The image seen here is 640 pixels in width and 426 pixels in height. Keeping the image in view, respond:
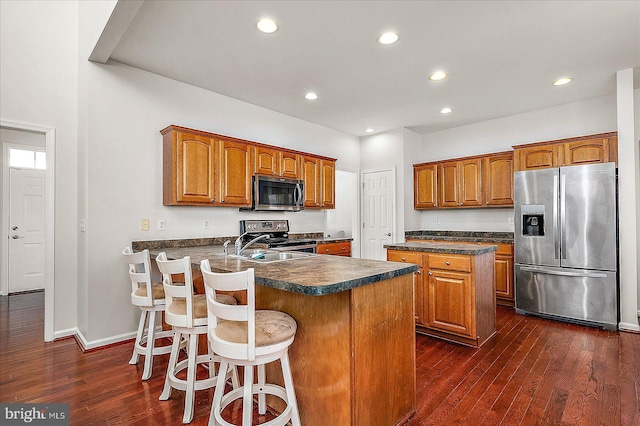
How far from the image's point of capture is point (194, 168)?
136 inches

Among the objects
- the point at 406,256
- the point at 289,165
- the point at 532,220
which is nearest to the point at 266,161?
the point at 289,165

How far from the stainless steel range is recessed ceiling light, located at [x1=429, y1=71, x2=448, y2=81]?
8.41 ft

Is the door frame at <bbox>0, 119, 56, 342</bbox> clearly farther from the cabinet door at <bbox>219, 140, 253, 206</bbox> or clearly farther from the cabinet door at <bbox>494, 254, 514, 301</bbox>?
the cabinet door at <bbox>494, 254, 514, 301</bbox>

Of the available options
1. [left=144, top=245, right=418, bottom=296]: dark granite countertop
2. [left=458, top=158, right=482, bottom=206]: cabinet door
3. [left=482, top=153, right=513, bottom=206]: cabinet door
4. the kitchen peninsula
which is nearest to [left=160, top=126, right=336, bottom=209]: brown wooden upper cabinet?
[left=144, top=245, right=418, bottom=296]: dark granite countertop

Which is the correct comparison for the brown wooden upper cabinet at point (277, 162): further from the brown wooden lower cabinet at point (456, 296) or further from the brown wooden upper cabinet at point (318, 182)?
the brown wooden lower cabinet at point (456, 296)

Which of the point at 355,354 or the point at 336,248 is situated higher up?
Answer: the point at 336,248

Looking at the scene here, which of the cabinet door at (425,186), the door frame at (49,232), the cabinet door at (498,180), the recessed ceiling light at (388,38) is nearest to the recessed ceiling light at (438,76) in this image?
the recessed ceiling light at (388,38)

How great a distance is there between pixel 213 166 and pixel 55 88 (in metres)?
1.71

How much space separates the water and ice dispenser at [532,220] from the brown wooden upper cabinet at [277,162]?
3.05 meters

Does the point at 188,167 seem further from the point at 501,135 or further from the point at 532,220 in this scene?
the point at 501,135

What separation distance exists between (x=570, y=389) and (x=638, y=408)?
0.34 m

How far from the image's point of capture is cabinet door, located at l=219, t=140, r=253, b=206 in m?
3.73

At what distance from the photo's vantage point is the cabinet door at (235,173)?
3729 mm

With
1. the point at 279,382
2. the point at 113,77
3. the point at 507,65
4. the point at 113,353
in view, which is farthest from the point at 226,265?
the point at 507,65
